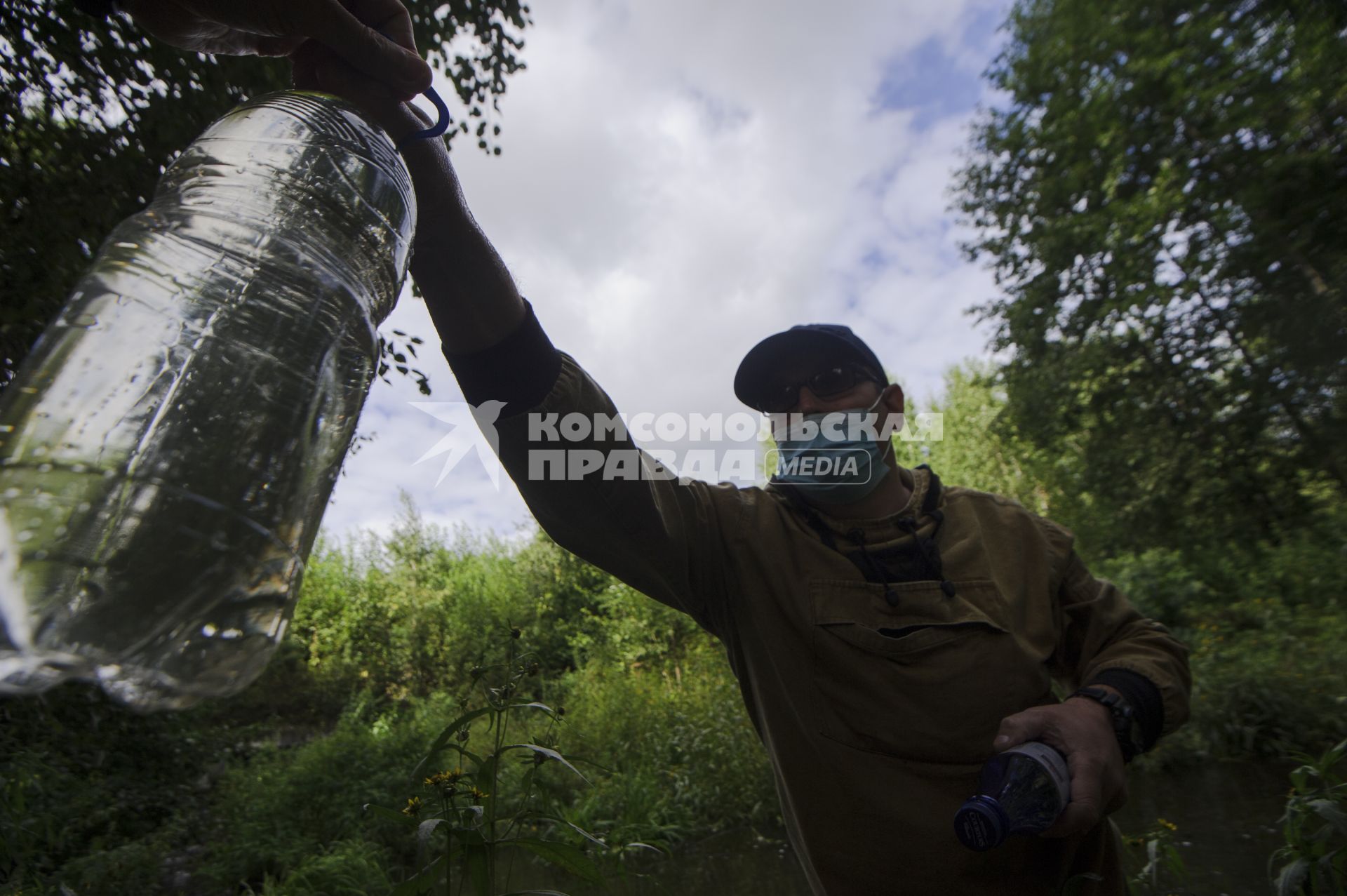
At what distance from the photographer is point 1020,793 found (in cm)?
124

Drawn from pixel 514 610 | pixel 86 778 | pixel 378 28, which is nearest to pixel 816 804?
pixel 378 28

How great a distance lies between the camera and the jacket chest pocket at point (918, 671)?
1447mm

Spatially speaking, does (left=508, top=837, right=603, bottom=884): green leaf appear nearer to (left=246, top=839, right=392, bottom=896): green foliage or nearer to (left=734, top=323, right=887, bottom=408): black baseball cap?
(left=734, top=323, right=887, bottom=408): black baseball cap

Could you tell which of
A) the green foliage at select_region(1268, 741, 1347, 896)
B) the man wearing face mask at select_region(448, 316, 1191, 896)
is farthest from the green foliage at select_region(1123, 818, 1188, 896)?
the man wearing face mask at select_region(448, 316, 1191, 896)

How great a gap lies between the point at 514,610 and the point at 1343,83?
1230 cm

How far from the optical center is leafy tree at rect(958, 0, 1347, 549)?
8.08m

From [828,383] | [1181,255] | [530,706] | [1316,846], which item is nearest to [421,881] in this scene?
[530,706]

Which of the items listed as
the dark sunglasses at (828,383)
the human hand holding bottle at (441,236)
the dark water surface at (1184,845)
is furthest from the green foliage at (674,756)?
the human hand holding bottle at (441,236)

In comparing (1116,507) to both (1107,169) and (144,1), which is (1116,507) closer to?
(1107,169)

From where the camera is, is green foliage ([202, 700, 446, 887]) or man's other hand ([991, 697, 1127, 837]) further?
green foliage ([202, 700, 446, 887])

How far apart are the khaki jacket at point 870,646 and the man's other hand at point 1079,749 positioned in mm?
128

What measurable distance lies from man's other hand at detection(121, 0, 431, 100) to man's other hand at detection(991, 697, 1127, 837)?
5.04 feet

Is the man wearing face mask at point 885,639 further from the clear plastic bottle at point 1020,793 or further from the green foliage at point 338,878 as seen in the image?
the green foliage at point 338,878

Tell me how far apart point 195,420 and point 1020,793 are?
142cm
